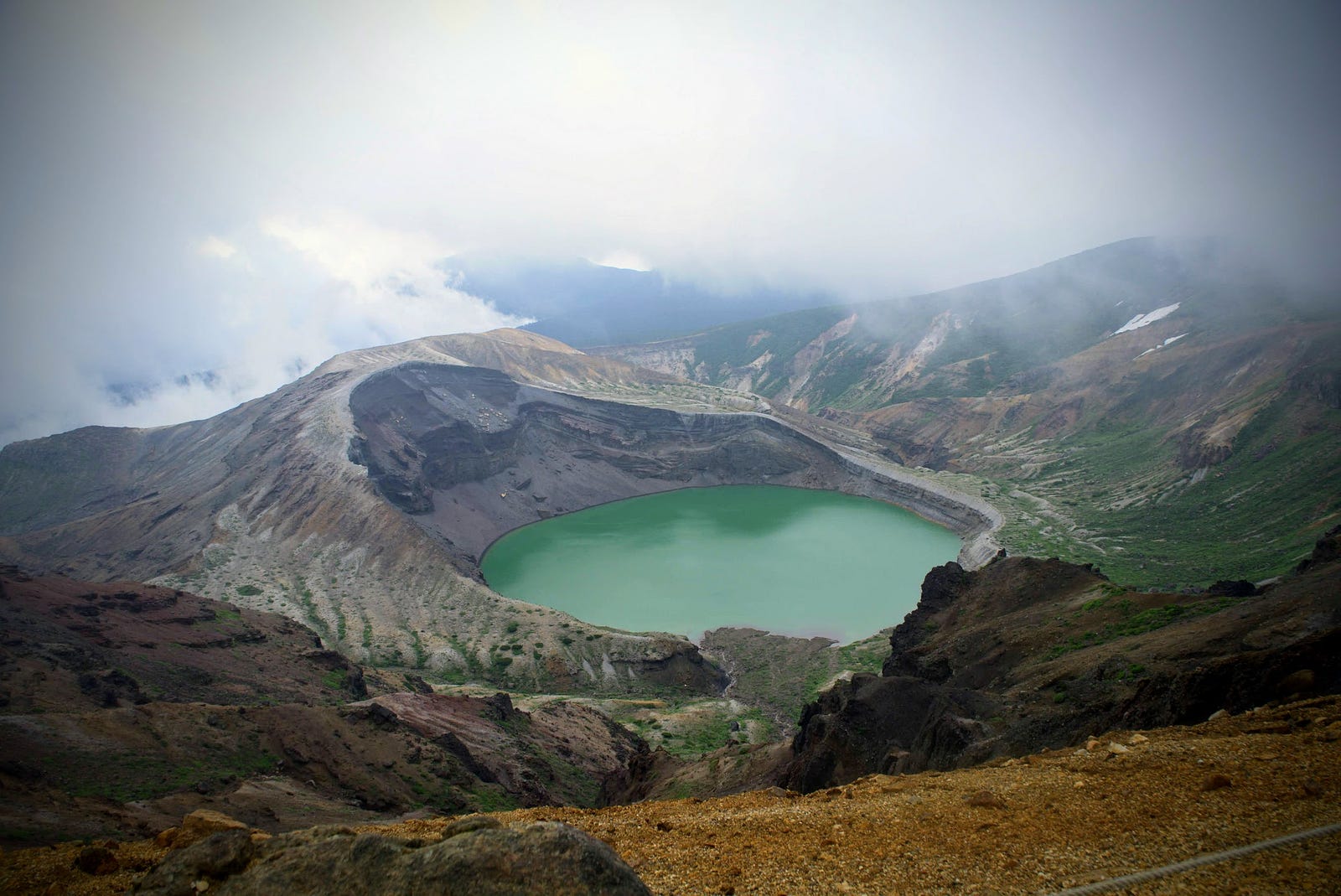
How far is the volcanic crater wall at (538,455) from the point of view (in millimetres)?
81312

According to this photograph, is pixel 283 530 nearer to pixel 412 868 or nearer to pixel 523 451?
pixel 523 451

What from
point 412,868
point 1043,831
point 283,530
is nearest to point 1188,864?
point 1043,831

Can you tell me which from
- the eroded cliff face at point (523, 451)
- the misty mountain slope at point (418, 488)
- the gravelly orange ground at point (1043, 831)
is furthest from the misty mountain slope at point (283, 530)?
the gravelly orange ground at point (1043, 831)

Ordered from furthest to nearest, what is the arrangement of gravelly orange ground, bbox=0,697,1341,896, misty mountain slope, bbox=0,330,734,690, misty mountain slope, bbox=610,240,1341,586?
1. misty mountain slope, bbox=610,240,1341,586
2. misty mountain slope, bbox=0,330,734,690
3. gravelly orange ground, bbox=0,697,1341,896

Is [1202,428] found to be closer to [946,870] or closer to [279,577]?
[946,870]

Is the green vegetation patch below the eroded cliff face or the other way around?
below

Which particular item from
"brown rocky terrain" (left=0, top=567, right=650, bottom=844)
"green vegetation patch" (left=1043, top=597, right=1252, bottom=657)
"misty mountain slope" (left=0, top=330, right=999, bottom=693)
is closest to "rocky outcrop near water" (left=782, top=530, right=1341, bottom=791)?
"green vegetation patch" (left=1043, top=597, right=1252, bottom=657)

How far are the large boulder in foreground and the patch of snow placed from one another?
455 ft

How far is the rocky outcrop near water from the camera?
1354cm

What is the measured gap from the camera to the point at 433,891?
21.0 feet

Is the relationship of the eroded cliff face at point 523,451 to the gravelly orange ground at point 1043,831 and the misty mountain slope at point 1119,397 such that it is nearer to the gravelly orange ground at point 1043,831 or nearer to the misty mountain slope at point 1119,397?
the misty mountain slope at point 1119,397

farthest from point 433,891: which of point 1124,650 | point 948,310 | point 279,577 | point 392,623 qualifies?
point 948,310

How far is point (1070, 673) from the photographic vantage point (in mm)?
18891

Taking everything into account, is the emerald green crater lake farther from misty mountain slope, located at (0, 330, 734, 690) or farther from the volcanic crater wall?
misty mountain slope, located at (0, 330, 734, 690)
